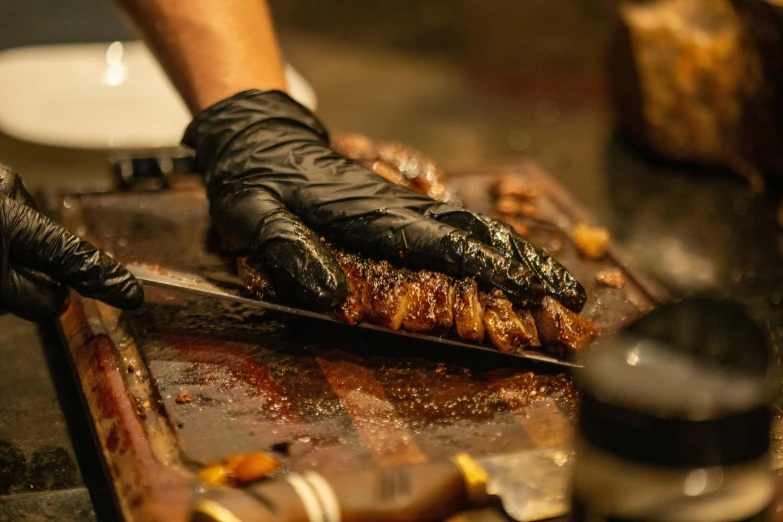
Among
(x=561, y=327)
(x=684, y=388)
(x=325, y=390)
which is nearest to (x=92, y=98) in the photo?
(x=325, y=390)

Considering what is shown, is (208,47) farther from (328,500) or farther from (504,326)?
(328,500)

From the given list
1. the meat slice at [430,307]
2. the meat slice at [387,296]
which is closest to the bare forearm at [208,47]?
the meat slice at [387,296]

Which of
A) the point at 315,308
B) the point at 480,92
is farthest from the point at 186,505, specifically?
the point at 480,92

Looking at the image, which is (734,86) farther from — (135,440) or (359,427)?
(135,440)

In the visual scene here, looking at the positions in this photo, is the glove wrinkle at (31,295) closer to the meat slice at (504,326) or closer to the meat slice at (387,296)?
the meat slice at (387,296)

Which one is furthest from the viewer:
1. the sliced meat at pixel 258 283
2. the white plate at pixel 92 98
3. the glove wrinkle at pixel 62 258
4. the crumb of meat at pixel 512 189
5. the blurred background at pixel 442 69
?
the blurred background at pixel 442 69

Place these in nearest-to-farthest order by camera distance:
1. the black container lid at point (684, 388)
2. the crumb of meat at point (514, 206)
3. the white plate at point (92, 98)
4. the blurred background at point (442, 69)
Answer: the black container lid at point (684, 388), the crumb of meat at point (514, 206), the white plate at point (92, 98), the blurred background at point (442, 69)

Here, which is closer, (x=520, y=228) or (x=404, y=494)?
(x=404, y=494)
